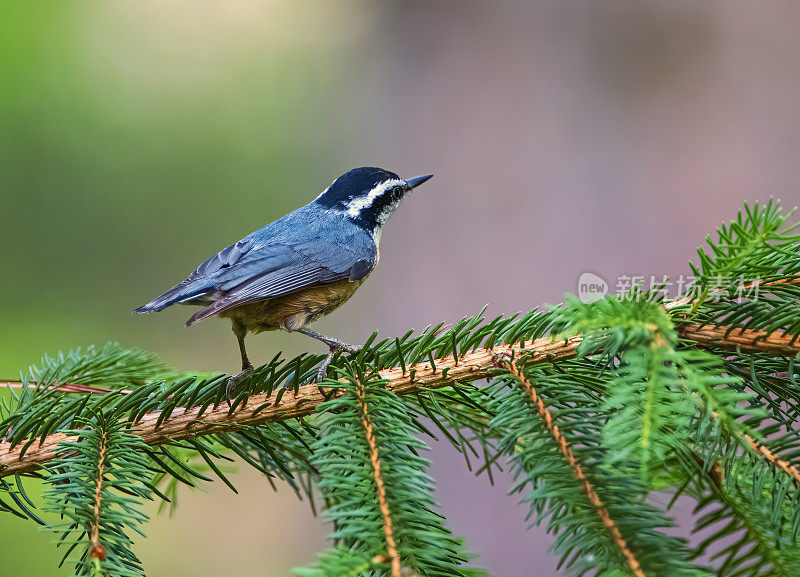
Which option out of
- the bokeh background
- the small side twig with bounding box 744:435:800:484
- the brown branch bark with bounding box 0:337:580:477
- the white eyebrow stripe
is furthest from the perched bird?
the bokeh background

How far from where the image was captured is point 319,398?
3.86 ft

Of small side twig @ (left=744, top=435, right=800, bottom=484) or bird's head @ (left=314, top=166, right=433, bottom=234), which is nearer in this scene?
small side twig @ (left=744, top=435, right=800, bottom=484)

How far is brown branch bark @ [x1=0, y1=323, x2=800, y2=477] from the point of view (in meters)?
1.09

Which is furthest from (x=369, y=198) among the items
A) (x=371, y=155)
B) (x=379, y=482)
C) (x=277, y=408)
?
(x=371, y=155)

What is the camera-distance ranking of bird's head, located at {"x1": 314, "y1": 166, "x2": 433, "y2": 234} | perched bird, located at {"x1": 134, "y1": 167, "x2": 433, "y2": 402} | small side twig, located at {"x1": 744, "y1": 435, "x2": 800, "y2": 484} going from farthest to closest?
1. bird's head, located at {"x1": 314, "y1": 166, "x2": 433, "y2": 234}
2. perched bird, located at {"x1": 134, "y1": 167, "x2": 433, "y2": 402}
3. small side twig, located at {"x1": 744, "y1": 435, "x2": 800, "y2": 484}

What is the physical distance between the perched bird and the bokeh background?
999 mm

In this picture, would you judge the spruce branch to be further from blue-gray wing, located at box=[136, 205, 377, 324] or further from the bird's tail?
the bird's tail

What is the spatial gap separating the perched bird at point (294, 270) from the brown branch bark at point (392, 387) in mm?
277

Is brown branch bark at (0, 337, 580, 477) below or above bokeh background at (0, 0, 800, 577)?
below

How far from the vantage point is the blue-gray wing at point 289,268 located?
1721 mm

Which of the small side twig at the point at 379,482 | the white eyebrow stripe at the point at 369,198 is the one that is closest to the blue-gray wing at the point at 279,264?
the white eyebrow stripe at the point at 369,198

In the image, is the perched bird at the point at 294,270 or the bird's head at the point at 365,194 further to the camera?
the bird's head at the point at 365,194

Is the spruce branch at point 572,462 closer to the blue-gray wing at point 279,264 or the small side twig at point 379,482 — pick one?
the small side twig at point 379,482

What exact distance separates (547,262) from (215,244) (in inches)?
134
